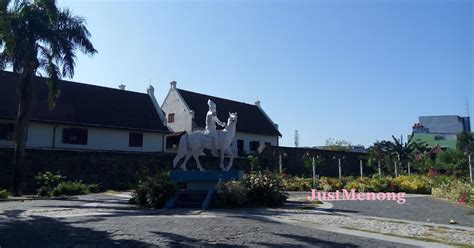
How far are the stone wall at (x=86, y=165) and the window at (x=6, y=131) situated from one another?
5727mm

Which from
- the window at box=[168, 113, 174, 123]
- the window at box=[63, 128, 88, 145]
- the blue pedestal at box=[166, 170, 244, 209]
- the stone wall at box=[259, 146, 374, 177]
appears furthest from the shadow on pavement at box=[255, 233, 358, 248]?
the window at box=[168, 113, 174, 123]

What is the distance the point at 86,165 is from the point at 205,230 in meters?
16.8

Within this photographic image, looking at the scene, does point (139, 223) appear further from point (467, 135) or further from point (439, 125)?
point (439, 125)

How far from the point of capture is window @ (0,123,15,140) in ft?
87.8

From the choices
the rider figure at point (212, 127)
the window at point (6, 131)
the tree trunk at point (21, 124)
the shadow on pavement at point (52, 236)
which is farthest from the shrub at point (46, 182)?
the shadow on pavement at point (52, 236)

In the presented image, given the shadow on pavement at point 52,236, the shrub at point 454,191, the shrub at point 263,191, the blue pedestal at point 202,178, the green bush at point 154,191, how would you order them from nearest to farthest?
the shadow on pavement at point 52,236 → the green bush at point 154,191 → the shrub at point 263,191 → the blue pedestal at point 202,178 → the shrub at point 454,191

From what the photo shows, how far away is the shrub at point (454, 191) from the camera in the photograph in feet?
55.3

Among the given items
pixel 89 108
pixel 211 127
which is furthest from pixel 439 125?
pixel 211 127

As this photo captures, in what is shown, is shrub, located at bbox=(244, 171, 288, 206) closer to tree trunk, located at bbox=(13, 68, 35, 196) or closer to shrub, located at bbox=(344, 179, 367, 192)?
shrub, located at bbox=(344, 179, 367, 192)

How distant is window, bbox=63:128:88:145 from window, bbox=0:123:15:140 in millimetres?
3246

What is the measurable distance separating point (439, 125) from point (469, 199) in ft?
184

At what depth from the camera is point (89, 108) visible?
104ft

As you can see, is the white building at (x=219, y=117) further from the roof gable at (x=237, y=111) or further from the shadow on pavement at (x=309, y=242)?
the shadow on pavement at (x=309, y=242)

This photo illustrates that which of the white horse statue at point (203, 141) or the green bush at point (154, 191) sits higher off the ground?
the white horse statue at point (203, 141)
